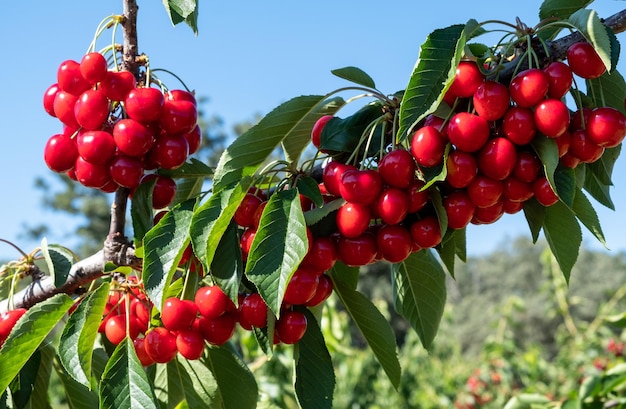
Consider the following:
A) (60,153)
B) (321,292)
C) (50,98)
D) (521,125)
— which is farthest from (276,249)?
(50,98)

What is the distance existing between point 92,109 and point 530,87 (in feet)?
2.39

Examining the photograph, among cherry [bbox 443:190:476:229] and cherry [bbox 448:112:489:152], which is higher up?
cherry [bbox 448:112:489:152]

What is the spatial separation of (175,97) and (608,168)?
78 centimetres

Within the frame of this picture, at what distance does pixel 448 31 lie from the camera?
1052 millimetres

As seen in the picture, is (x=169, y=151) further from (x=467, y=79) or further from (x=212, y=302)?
(x=467, y=79)

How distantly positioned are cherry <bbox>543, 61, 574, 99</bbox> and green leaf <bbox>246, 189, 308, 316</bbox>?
0.42 metres

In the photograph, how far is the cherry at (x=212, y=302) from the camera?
1.12 meters

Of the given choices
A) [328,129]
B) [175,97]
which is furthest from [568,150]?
[175,97]

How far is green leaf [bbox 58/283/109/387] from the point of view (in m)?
1.12

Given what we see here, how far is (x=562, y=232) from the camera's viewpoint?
1226mm

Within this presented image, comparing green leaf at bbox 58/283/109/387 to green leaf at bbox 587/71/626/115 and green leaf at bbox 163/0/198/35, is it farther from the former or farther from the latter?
green leaf at bbox 587/71/626/115

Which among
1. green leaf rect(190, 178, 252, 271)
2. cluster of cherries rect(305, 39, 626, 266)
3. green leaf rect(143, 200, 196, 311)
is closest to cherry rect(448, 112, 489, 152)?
cluster of cherries rect(305, 39, 626, 266)

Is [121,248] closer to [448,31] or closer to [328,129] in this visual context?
[328,129]

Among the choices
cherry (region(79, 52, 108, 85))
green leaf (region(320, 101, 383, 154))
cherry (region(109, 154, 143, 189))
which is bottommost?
green leaf (region(320, 101, 383, 154))
